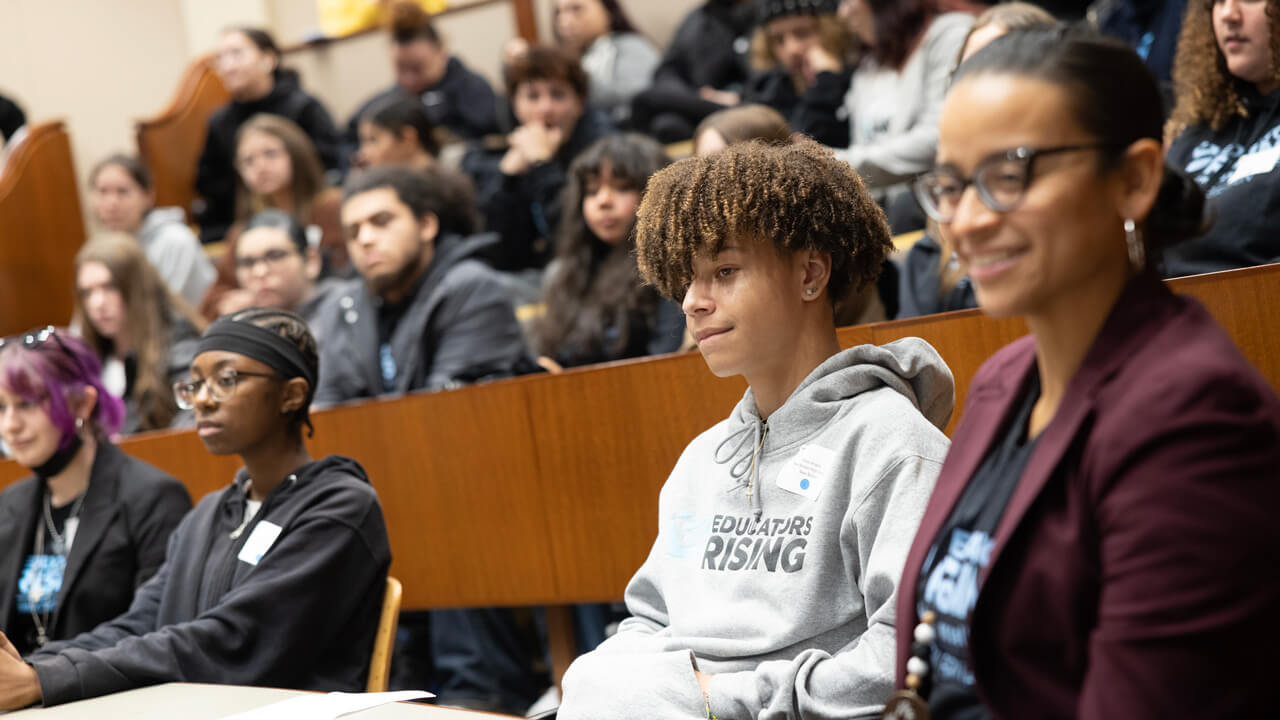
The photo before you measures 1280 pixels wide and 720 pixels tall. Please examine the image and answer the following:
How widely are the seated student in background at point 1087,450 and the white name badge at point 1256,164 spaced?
1.46m

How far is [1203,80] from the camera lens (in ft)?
9.06

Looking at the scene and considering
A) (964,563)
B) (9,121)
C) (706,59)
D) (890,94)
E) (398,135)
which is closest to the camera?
(964,563)

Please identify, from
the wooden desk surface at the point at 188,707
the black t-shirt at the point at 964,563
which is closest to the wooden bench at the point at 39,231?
the wooden desk surface at the point at 188,707

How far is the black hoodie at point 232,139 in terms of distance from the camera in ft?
22.3

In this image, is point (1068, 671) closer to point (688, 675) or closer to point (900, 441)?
point (900, 441)

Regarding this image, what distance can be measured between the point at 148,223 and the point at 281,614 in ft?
15.0

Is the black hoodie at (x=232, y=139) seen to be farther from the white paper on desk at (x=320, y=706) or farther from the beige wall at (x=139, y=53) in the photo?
the white paper on desk at (x=320, y=706)

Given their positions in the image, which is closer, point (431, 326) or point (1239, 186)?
point (1239, 186)

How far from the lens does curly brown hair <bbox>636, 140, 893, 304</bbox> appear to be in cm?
183

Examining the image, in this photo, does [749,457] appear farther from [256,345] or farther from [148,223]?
[148,223]

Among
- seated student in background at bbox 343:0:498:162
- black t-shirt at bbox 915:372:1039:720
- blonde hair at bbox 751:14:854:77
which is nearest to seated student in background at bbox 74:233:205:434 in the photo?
seated student in background at bbox 343:0:498:162

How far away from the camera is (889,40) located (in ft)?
13.8

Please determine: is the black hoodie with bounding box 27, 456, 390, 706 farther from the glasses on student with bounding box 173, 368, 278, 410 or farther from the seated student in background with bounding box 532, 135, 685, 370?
the seated student in background with bounding box 532, 135, 685, 370

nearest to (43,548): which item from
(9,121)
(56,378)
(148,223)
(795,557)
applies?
(56,378)
